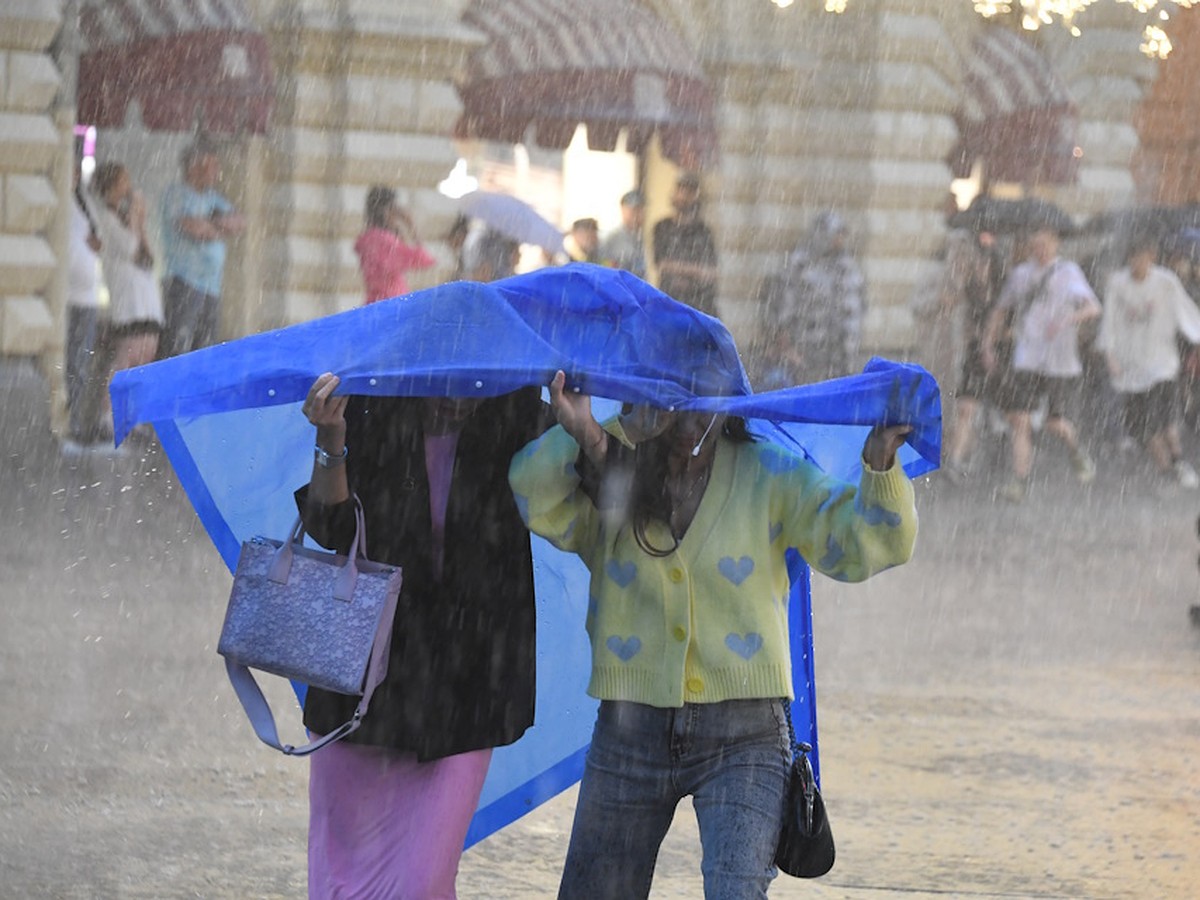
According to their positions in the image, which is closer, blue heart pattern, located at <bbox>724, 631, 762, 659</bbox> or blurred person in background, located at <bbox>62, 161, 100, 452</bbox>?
blue heart pattern, located at <bbox>724, 631, 762, 659</bbox>

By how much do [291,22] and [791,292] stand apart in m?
5.22

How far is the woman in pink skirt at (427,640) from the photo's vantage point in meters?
3.61

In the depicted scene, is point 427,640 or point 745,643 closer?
point 745,643

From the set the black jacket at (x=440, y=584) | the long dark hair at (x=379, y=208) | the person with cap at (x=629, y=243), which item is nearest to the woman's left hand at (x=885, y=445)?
the black jacket at (x=440, y=584)

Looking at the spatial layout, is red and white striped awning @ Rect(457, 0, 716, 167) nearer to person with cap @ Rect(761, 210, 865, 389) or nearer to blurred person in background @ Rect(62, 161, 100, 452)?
person with cap @ Rect(761, 210, 865, 389)

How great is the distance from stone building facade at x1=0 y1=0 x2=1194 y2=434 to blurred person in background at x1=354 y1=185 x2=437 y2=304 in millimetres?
3658

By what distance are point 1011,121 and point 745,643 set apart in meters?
19.4

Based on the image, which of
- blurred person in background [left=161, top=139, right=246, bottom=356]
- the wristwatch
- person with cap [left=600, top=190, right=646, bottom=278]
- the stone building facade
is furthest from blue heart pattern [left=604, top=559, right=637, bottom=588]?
person with cap [left=600, top=190, right=646, bottom=278]

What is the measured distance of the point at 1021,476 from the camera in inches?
546

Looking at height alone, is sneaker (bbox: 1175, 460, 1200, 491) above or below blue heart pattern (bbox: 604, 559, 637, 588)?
below

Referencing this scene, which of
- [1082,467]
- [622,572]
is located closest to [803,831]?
[622,572]

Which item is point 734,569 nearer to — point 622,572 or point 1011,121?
point 622,572

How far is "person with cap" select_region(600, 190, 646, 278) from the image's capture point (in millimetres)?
18750

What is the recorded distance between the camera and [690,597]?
3430 millimetres
